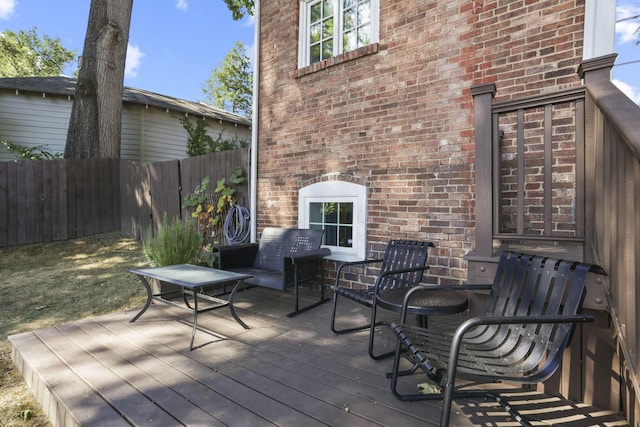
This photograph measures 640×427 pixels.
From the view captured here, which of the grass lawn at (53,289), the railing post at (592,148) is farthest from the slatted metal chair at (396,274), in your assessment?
the grass lawn at (53,289)

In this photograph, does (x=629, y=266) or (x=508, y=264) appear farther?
(x=508, y=264)

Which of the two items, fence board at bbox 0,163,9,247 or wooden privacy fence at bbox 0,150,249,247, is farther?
fence board at bbox 0,163,9,247

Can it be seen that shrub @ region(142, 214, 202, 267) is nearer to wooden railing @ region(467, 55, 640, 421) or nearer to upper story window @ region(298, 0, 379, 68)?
upper story window @ region(298, 0, 379, 68)

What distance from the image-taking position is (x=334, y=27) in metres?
4.29

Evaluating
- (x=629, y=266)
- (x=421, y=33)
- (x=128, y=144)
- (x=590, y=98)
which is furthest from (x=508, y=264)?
(x=128, y=144)

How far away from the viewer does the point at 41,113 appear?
396 inches

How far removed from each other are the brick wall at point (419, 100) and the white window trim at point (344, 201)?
0.29 ft

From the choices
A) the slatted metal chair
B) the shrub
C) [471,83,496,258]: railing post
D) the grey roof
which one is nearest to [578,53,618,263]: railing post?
[471,83,496,258]: railing post

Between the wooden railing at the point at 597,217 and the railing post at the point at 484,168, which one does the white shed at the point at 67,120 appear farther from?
the wooden railing at the point at 597,217

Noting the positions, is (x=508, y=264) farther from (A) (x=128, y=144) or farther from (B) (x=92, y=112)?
(A) (x=128, y=144)

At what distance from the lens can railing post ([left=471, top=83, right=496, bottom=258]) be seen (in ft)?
6.95

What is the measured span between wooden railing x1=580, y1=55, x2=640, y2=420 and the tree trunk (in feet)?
31.1

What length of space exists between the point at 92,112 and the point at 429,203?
28.1 ft

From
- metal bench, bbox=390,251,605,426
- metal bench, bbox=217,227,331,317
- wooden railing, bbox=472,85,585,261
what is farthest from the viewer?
metal bench, bbox=217,227,331,317
